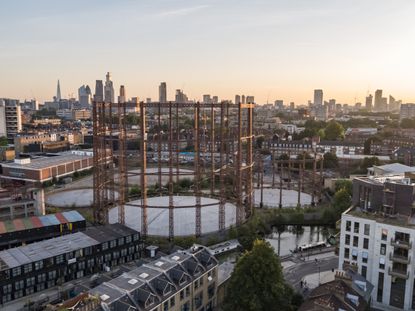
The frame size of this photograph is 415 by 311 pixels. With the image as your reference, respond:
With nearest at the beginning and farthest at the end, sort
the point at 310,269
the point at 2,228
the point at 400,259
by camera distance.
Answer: the point at 400,259, the point at 310,269, the point at 2,228

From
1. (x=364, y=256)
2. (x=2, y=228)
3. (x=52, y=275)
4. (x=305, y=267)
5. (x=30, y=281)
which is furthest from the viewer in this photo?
(x=2, y=228)

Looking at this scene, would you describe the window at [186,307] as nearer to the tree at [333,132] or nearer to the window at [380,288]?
the window at [380,288]

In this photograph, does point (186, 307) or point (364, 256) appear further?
point (364, 256)

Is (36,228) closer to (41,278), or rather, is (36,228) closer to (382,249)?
(41,278)

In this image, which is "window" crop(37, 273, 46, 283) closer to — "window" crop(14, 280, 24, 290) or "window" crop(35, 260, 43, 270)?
"window" crop(35, 260, 43, 270)

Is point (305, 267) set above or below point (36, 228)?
below

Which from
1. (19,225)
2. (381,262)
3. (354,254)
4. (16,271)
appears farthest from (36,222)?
(381,262)

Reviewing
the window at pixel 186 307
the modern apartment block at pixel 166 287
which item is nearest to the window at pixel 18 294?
the modern apartment block at pixel 166 287

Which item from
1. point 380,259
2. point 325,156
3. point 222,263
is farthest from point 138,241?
point 325,156
